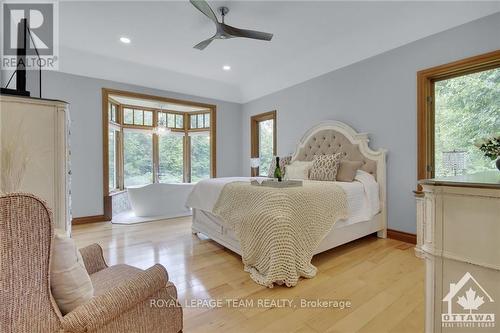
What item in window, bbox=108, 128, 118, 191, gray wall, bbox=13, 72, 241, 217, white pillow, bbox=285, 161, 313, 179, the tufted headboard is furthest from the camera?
window, bbox=108, 128, 118, 191

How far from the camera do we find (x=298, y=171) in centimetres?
375

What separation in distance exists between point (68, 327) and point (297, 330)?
1231 mm

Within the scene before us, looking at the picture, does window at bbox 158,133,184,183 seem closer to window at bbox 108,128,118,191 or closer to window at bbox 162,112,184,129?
window at bbox 162,112,184,129

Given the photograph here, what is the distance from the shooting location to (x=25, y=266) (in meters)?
0.69

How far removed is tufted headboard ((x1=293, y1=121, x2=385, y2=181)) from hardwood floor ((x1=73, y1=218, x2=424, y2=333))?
1052 mm

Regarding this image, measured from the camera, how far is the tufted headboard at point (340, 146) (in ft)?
10.9

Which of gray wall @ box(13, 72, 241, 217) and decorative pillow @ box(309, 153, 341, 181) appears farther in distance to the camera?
gray wall @ box(13, 72, 241, 217)

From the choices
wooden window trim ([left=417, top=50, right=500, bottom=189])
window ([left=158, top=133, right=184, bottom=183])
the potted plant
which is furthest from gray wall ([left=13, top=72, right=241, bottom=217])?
the potted plant

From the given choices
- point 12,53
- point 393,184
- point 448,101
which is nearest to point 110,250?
point 12,53

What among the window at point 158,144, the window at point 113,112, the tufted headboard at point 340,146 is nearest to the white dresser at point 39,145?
the tufted headboard at point 340,146

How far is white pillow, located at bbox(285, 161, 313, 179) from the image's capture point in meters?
3.66

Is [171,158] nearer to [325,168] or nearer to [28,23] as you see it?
[28,23]

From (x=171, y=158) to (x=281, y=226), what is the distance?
214 inches

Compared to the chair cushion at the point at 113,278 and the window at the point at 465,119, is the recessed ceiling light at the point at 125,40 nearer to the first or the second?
the chair cushion at the point at 113,278
